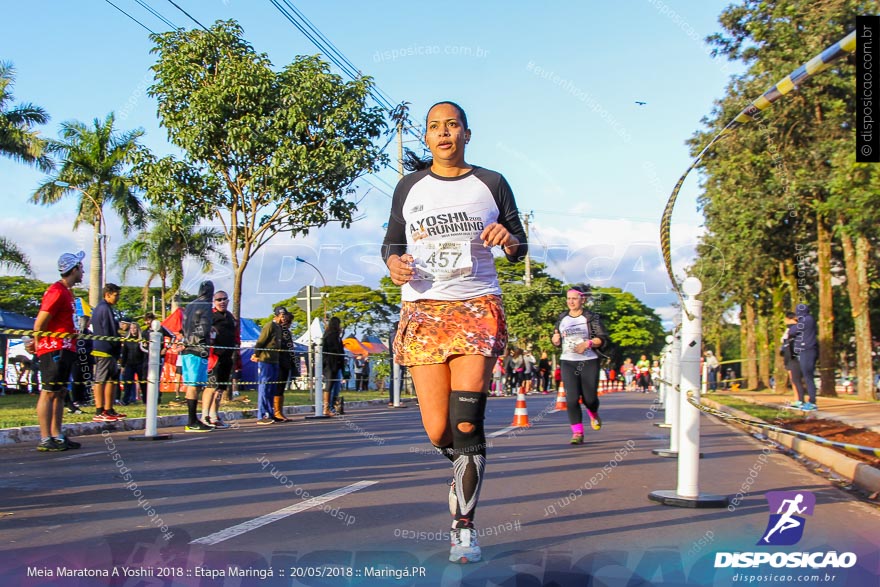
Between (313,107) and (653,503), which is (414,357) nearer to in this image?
(653,503)

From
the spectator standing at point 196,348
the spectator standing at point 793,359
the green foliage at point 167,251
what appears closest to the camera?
the spectator standing at point 196,348

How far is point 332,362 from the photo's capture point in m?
17.2

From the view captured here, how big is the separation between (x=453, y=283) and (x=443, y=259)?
0.13 metres

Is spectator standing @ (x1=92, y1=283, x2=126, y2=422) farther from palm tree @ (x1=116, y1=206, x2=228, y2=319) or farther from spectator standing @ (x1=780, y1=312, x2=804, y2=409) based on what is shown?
palm tree @ (x1=116, y1=206, x2=228, y2=319)

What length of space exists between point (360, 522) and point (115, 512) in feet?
5.02

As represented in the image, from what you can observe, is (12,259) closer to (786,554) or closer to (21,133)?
(21,133)

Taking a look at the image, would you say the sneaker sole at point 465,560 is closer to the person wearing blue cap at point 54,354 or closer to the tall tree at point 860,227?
the person wearing blue cap at point 54,354

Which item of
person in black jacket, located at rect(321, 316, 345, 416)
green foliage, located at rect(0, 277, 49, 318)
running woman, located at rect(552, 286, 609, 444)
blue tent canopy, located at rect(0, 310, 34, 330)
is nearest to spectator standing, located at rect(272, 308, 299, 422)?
person in black jacket, located at rect(321, 316, 345, 416)

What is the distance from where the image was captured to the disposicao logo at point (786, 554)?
4.40m

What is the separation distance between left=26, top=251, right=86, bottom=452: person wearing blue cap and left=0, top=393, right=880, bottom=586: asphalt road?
285 millimetres

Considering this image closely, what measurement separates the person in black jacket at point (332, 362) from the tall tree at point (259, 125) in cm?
313

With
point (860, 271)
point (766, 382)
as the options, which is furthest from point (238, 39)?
point (766, 382)

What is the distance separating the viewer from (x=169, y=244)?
141 feet

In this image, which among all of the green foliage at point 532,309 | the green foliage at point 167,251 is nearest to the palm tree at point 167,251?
the green foliage at point 167,251
